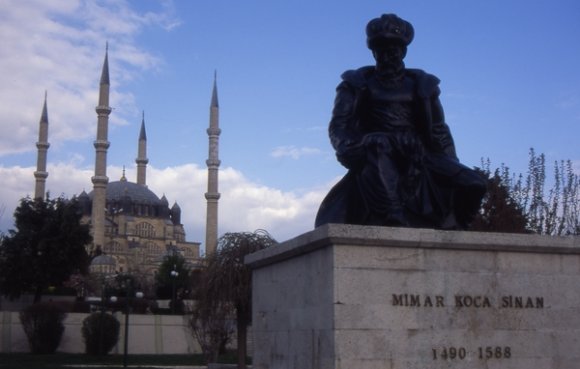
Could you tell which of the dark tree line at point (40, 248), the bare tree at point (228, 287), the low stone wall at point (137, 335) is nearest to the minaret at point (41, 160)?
the dark tree line at point (40, 248)

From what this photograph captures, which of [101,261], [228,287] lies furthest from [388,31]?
[101,261]

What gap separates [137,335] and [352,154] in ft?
99.7

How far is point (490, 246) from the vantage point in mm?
6184

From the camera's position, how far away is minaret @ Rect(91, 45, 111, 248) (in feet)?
216

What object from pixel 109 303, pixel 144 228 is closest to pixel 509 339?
pixel 109 303

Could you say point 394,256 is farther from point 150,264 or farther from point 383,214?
point 150,264

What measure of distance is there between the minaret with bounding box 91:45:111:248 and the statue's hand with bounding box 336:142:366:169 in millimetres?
60215

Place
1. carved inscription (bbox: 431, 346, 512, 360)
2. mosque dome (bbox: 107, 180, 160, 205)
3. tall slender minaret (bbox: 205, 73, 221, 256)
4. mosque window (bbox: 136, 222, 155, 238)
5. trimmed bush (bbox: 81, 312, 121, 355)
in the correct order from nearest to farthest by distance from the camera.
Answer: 1. carved inscription (bbox: 431, 346, 512, 360)
2. trimmed bush (bbox: 81, 312, 121, 355)
3. tall slender minaret (bbox: 205, 73, 221, 256)
4. mosque dome (bbox: 107, 180, 160, 205)
5. mosque window (bbox: 136, 222, 155, 238)

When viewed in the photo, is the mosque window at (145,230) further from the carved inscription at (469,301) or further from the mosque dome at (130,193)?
the carved inscription at (469,301)

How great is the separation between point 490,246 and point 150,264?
8153 centimetres

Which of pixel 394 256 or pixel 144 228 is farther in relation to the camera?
pixel 144 228

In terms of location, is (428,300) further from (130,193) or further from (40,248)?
(130,193)

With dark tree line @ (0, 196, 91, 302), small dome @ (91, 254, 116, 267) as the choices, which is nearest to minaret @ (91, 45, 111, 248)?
small dome @ (91, 254, 116, 267)

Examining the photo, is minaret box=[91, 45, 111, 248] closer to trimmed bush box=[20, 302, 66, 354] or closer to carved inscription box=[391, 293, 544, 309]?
trimmed bush box=[20, 302, 66, 354]
